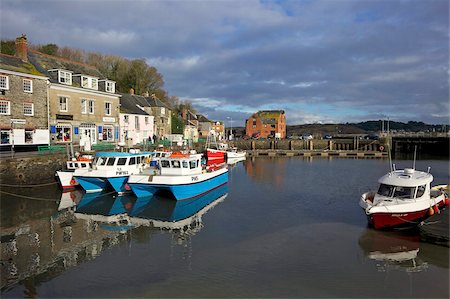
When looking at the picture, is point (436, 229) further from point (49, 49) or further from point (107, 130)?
point (49, 49)

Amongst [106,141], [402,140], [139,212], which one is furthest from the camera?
[402,140]

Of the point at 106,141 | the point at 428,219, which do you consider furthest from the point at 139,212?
the point at 106,141

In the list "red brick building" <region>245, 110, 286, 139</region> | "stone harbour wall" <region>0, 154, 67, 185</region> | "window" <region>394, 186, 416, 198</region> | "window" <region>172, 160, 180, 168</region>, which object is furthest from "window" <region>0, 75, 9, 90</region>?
"red brick building" <region>245, 110, 286, 139</region>

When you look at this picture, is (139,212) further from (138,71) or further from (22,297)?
(138,71)

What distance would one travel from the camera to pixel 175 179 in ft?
68.7

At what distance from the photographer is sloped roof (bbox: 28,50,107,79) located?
3267 centimetres

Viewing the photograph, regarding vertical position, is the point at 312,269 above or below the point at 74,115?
below

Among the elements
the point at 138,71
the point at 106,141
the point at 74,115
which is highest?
the point at 138,71

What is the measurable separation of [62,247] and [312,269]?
30.2 ft

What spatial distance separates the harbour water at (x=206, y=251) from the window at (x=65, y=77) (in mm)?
14335

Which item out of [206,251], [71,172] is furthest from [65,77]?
[206,251]

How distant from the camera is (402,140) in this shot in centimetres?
6994

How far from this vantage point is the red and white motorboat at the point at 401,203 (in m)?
14.8

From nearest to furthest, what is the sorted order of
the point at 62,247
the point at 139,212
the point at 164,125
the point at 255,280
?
the point at 255,280, the point at 62,247, the point at 139,212, the point at 164,125
